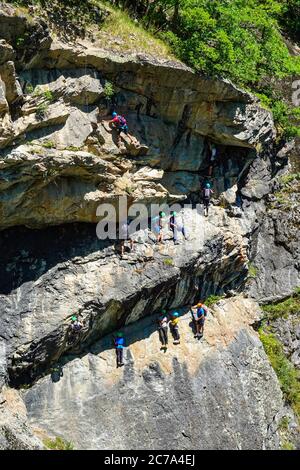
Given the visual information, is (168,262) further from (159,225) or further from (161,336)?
(161,336)

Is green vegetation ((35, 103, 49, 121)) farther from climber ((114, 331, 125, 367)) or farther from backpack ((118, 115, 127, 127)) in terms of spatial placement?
climber ((114, 331, 125, 367))

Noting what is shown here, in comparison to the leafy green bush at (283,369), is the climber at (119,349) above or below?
above

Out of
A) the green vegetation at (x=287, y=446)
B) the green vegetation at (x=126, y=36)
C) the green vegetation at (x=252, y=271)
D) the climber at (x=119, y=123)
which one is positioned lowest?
the green vegetation at (x=287, y=446)

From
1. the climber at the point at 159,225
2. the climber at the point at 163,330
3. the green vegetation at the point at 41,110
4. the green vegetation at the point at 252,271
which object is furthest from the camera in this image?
the green vegetation at the point at 252,271

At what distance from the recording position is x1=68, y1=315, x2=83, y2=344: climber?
17797mm

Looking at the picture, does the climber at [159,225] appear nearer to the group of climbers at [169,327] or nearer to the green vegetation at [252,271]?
the group of climbers at [169,327]

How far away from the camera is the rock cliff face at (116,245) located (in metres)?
16.6

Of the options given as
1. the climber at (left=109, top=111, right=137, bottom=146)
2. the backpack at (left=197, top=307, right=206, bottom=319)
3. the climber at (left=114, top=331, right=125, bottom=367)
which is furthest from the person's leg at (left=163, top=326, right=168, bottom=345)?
the climber at (left=109, top=111, right=137, bottom=146)

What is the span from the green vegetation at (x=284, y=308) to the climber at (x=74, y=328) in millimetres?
7877

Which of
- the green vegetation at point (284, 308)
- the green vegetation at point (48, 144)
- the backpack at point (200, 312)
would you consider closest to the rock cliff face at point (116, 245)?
the green vegetation at point (48, 144)

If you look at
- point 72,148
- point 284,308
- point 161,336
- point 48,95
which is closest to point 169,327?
point 161,336
